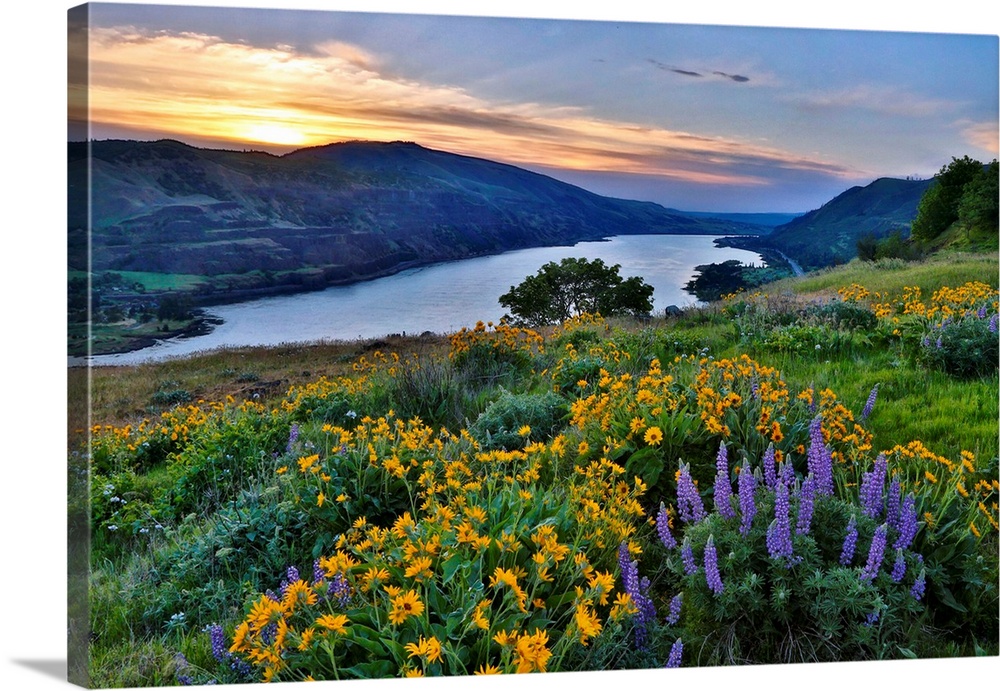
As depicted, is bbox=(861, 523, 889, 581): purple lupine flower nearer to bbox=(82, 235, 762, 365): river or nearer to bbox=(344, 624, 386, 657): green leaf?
bbox=(344, 624, 386, 657): green leaf

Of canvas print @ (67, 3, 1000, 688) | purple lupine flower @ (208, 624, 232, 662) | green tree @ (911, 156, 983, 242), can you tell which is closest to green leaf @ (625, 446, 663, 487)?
canvas print @ (67, 3, 1000, 688)

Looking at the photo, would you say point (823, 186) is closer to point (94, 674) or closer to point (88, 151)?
point (88, 151)

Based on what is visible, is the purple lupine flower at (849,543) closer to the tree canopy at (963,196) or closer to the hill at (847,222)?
the hill at (847,222)

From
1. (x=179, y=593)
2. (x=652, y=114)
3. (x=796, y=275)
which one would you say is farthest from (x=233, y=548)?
(x=796, y=275)

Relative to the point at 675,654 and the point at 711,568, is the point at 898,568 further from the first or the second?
the point at 675,654

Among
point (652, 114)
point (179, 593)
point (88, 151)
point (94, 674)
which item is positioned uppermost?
point (652, 114)
